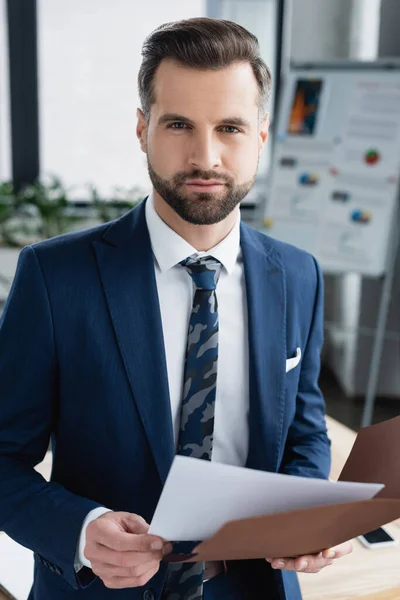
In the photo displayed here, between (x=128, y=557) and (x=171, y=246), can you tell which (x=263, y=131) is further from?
(x=128, y=557)

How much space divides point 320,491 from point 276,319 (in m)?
0.44

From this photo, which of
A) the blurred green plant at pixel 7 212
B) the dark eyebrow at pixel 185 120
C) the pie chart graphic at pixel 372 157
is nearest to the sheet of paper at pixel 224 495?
the dark eyebrow at pixel 185 120

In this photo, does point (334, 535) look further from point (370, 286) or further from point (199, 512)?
point (370, 286)

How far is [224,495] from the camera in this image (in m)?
0.82

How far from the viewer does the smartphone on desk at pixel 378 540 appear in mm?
1354

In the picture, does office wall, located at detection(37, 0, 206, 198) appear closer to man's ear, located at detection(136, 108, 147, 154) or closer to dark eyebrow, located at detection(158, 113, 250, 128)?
man's ear, located at detection(136, 108, 147, 154)

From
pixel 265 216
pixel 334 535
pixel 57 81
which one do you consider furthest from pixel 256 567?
pixel 57 81

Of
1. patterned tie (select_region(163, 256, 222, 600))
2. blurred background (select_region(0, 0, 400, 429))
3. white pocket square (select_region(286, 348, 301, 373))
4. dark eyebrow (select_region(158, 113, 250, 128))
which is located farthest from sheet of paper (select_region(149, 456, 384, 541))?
blurred background (select_region(0, 0, 400, 429))

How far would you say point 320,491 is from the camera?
2.67 feet

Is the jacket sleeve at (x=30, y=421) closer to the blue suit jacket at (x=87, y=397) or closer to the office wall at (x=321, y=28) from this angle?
the blue suit jacket at (x=87, y=397)

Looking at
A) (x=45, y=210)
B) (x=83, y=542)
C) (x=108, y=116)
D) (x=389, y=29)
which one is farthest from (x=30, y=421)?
(x=108, y=116)

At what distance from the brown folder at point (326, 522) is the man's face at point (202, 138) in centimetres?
42

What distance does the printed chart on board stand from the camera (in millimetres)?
3457

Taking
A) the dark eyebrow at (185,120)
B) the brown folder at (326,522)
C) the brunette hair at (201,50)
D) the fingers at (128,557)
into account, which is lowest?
the fingers at (128,557)
